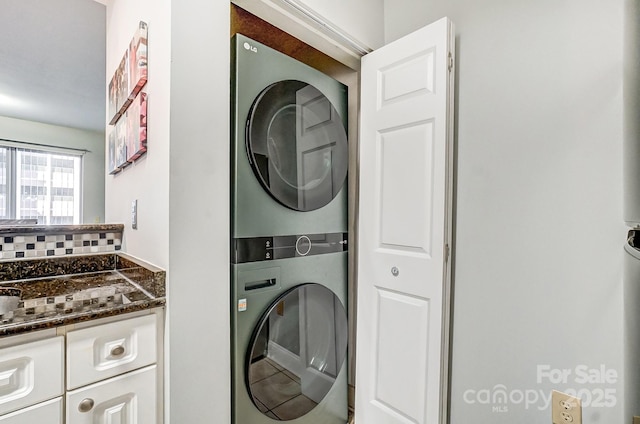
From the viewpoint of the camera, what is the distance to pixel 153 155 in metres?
1.02

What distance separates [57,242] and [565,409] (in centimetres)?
225

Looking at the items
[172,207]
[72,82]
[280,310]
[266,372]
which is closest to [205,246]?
[172,207]

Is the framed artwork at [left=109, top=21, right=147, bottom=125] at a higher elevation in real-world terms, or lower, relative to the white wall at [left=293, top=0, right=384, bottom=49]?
lower

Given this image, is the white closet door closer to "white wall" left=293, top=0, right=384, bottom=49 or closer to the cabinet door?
"white wall" left=293, top=0, right=384, bottom=49

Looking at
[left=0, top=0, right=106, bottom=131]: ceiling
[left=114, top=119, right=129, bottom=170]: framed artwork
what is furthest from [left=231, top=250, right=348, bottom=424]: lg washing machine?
[left=0, top=0, right=106, bottom=131]: ceiling

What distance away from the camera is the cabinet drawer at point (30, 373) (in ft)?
2.22

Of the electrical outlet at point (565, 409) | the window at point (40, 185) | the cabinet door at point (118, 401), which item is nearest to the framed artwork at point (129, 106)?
the window at point (40, 185)

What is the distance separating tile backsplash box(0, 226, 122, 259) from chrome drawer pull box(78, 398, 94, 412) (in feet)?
2.82

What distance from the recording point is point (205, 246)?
0.97 m

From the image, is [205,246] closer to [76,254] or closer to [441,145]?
[76,254]

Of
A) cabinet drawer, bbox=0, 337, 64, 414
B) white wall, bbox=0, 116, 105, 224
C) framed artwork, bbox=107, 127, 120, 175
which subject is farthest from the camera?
framed artwork, bbox=107, 127, 120, 175

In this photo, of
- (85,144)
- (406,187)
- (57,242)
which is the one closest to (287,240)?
(406,187)

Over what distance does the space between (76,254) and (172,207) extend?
2.93ft

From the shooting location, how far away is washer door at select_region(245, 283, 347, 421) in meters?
1.16
